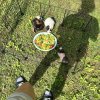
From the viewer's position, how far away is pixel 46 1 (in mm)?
7496

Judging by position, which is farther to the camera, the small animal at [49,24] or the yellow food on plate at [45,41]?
the small animal at [49,24]

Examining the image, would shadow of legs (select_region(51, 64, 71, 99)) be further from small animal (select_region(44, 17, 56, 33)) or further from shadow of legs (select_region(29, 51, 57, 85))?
small animal (select_region(44, 17, 56, 33))

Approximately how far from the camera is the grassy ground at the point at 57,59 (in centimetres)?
659

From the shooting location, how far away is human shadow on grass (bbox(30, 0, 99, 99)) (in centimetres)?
668

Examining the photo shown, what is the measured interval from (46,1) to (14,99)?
137 inches

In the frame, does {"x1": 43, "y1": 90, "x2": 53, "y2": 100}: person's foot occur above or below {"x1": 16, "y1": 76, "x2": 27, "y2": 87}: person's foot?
below

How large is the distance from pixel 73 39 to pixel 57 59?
2.08 feet

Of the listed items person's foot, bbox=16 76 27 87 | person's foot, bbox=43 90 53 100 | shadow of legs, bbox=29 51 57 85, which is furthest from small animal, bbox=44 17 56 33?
person's foot, bbox=43 90 53 100

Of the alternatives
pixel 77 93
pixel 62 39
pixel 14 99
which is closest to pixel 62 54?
pixel 62 39

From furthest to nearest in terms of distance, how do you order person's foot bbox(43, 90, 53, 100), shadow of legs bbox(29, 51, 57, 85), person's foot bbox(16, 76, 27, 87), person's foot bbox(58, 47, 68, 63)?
person's foot bbox(58, 47, 68, 63) → shadow of legs bbox(29, 51, 57, 85) → person's foot bbox(16, 76, 27, 87) → person's foot bbox(43, 90, 53, 100)

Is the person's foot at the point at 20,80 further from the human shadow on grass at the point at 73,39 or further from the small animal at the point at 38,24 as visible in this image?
the small animal at the point at 38,24

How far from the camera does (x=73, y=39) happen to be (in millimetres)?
7121

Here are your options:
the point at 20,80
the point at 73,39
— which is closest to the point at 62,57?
the point at 73,39

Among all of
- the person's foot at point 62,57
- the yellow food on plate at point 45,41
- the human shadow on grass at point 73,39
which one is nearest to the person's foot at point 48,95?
the human shadow on grass at point 73,39
